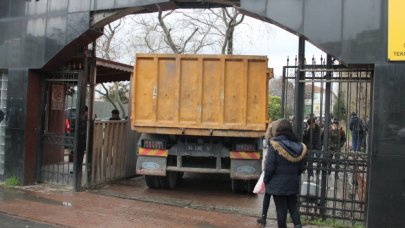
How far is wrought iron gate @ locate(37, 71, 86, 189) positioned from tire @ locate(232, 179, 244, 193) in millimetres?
Result: 3245

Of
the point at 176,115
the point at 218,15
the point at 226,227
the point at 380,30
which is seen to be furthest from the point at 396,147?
the point at 218,15

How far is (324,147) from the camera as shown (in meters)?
7.18

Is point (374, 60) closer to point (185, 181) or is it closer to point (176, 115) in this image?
point (176, 115)

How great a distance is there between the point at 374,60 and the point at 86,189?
6.23m

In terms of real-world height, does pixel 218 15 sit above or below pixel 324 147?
above

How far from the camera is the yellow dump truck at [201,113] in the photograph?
946cm

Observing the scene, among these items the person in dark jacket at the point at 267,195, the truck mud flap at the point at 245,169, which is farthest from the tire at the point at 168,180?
the person in dark jacket at the point at 267,195

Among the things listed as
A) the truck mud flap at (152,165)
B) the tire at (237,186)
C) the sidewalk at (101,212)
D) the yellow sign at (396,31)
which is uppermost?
the yellow sign at (396,31)

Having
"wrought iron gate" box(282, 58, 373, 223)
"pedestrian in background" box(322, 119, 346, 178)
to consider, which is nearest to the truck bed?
"pedestrian in background" box(322, 119, 346, 178)

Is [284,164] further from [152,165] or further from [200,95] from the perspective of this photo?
[152,165]

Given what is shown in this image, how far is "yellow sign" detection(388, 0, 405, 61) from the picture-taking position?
6438 millimetres

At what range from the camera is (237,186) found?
9938 millimetres

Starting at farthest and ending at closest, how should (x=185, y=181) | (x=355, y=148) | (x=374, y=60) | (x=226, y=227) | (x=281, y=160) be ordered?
(x=185, y=181)
(x=355, y=148)
(x=226, y=227)
(x=374, y=60)
(x=281, y=160)

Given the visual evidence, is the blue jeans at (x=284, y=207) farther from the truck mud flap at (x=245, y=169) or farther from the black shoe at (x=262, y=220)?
the truck mud flap at (x=245, y=169)
